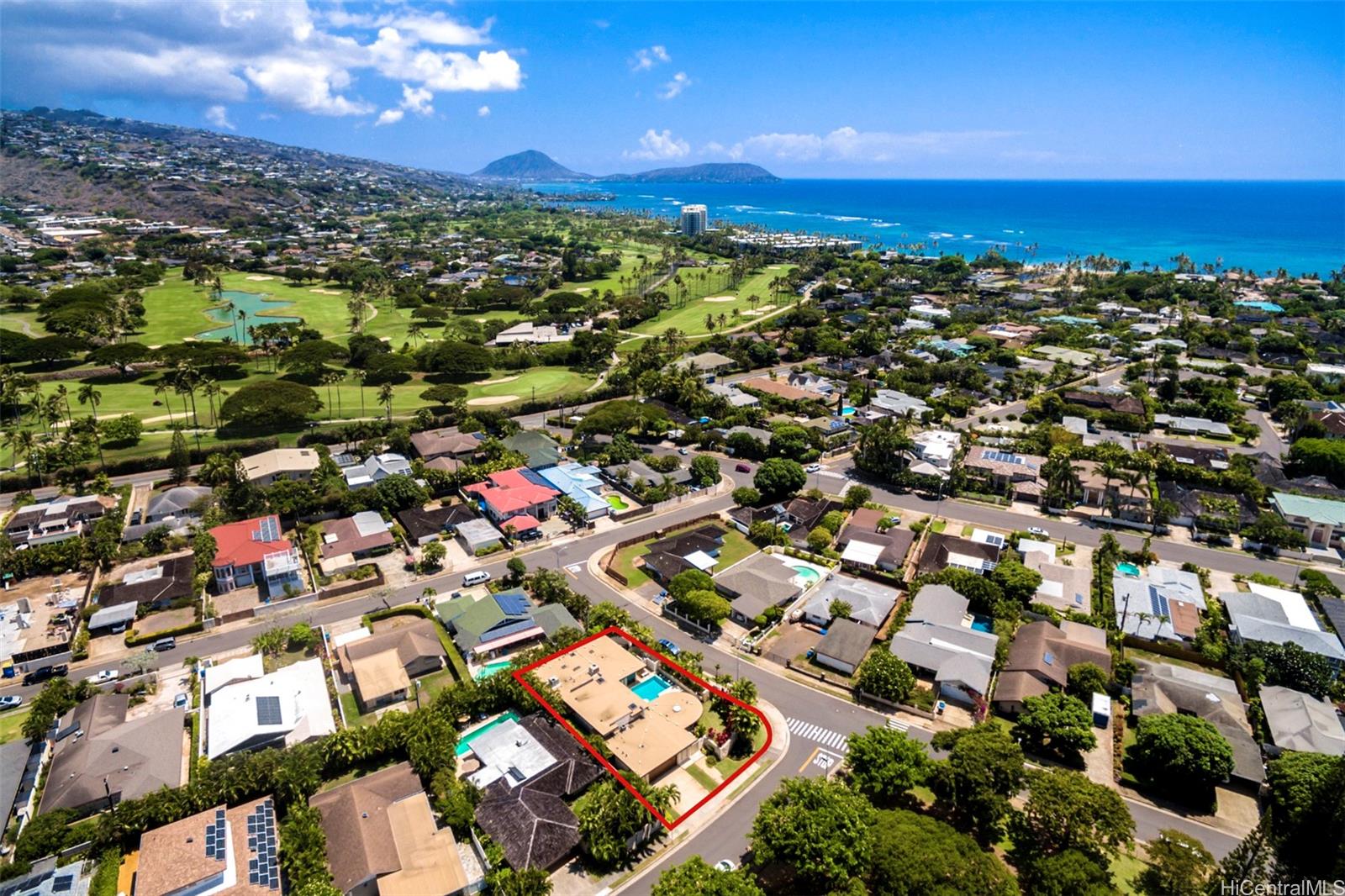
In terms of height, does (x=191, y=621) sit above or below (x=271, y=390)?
below

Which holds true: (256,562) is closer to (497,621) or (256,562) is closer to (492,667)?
(497,621)

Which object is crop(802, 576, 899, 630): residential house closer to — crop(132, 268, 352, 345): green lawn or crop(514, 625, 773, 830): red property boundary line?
crop(514, 625, 773, 830): red property boundary line

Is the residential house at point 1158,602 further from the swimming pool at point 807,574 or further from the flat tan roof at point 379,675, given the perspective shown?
the flat tan roof at point 379,675

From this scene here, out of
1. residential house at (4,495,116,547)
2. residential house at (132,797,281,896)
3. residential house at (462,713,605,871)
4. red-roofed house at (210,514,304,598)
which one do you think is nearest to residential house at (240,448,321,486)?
red-roofed house at (210,514,304,598)

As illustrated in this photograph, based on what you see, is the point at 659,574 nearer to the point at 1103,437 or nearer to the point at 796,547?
the point at 796,547

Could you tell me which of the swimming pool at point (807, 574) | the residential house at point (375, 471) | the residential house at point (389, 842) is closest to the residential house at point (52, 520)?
the residential house at point (375, 471)

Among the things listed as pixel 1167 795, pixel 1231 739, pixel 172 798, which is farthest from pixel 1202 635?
pixel 172 798
